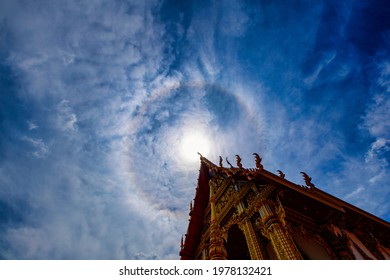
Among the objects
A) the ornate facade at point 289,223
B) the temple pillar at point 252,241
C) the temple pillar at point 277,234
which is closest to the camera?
the temple pillar at point 277,234

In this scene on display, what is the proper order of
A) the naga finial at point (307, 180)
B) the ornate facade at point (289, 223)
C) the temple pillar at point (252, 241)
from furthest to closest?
the naga finial at point (307, 180), the temple pillar at point (252, 241), the ornate facade at point (289, 223)

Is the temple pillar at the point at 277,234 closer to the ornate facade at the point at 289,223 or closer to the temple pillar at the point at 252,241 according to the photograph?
the ornate facade at the point at 289,223

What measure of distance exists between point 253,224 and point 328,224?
108 inches

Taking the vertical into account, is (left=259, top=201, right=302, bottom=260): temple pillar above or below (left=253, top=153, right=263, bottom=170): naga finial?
below

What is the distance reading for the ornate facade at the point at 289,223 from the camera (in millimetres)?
6551

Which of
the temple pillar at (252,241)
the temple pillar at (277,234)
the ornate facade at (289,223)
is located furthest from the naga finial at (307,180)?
the temple pillar at (252,241)

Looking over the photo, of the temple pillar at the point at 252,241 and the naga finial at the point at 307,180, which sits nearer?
the temple pillar at the point at 252,241

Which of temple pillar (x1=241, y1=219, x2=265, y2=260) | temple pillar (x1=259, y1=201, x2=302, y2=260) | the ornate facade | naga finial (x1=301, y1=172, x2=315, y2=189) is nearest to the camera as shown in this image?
temple pillar (x1=259, y1=201, x2=302, y2=260)

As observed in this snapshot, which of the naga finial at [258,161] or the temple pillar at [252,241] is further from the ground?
the naga finial at [258,161]

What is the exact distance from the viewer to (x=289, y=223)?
7230 mm

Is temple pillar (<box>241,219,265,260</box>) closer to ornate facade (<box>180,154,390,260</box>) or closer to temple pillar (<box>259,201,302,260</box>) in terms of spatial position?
ornate facade (<box>180,154,390,260</box>)

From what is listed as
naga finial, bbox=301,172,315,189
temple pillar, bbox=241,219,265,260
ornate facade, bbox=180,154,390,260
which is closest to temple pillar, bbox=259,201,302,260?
ornate facade, bbox=180,154,390,260

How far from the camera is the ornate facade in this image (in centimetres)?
655

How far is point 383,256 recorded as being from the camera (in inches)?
337
